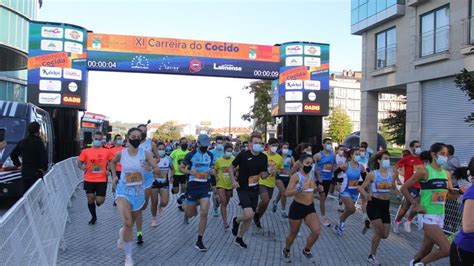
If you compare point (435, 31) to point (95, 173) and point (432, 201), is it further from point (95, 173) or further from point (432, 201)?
point (95, 173)

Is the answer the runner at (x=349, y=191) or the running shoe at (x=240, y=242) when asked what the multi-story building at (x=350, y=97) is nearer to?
the runner at (x=349, y=191)

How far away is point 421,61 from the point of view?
67.3ft

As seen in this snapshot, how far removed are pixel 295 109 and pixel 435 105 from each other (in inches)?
245

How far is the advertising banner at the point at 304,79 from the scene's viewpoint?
2306 cm

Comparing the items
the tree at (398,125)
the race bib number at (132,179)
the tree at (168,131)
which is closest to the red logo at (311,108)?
the race bib number at (132,179)

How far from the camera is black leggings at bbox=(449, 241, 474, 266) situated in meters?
4.17

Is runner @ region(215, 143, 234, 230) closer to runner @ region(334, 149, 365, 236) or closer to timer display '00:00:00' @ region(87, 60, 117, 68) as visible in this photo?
runner @ region(334, 149, 365, 236)

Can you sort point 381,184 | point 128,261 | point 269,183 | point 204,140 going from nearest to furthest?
point 128,261, point 381,184, point 204,140, point 269,183

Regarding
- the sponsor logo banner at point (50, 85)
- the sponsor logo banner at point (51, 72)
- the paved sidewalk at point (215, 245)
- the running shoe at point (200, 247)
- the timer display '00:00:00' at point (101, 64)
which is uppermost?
the timer display '00:00:00' at point (101, 64)

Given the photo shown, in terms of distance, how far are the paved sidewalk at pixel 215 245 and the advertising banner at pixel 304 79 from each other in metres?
12.5

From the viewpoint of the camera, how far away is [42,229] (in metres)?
5.43

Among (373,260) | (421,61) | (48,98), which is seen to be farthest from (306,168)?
(48,98)

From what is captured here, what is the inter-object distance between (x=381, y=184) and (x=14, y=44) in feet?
102

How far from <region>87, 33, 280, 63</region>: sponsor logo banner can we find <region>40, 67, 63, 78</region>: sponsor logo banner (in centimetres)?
232
